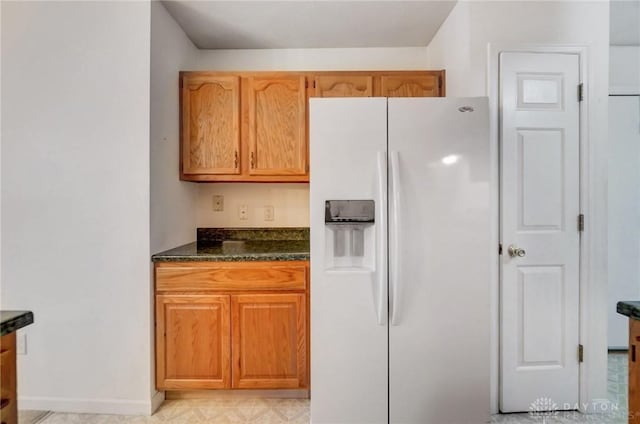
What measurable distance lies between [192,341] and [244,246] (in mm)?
699

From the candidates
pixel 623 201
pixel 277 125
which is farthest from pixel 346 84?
pixel 623 201

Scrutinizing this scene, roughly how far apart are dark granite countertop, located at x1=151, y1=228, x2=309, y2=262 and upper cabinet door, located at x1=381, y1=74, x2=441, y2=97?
47.0 inches

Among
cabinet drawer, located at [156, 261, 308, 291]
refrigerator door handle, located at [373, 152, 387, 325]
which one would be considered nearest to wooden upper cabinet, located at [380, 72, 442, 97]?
refrigerator door handle, located at [373, 152, 387, 325]

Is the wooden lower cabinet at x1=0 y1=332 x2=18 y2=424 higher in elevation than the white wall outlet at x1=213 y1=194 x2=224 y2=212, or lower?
lower

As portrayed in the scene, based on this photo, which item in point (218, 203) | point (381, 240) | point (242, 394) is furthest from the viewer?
point (218, 203)

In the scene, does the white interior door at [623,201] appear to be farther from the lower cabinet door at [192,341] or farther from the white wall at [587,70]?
the lower cabinet door at [192,341]

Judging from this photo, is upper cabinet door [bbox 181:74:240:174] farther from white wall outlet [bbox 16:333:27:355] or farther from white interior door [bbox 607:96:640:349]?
white interior door [bbox 607:96:640:349]

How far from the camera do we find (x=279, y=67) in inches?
104

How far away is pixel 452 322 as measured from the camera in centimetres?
166

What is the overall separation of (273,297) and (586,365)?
6.06 feet

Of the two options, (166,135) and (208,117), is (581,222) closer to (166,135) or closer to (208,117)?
(208,117)

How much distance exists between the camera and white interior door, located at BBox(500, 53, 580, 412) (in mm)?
1904

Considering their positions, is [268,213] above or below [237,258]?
above

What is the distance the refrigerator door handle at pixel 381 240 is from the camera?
1.62 m
